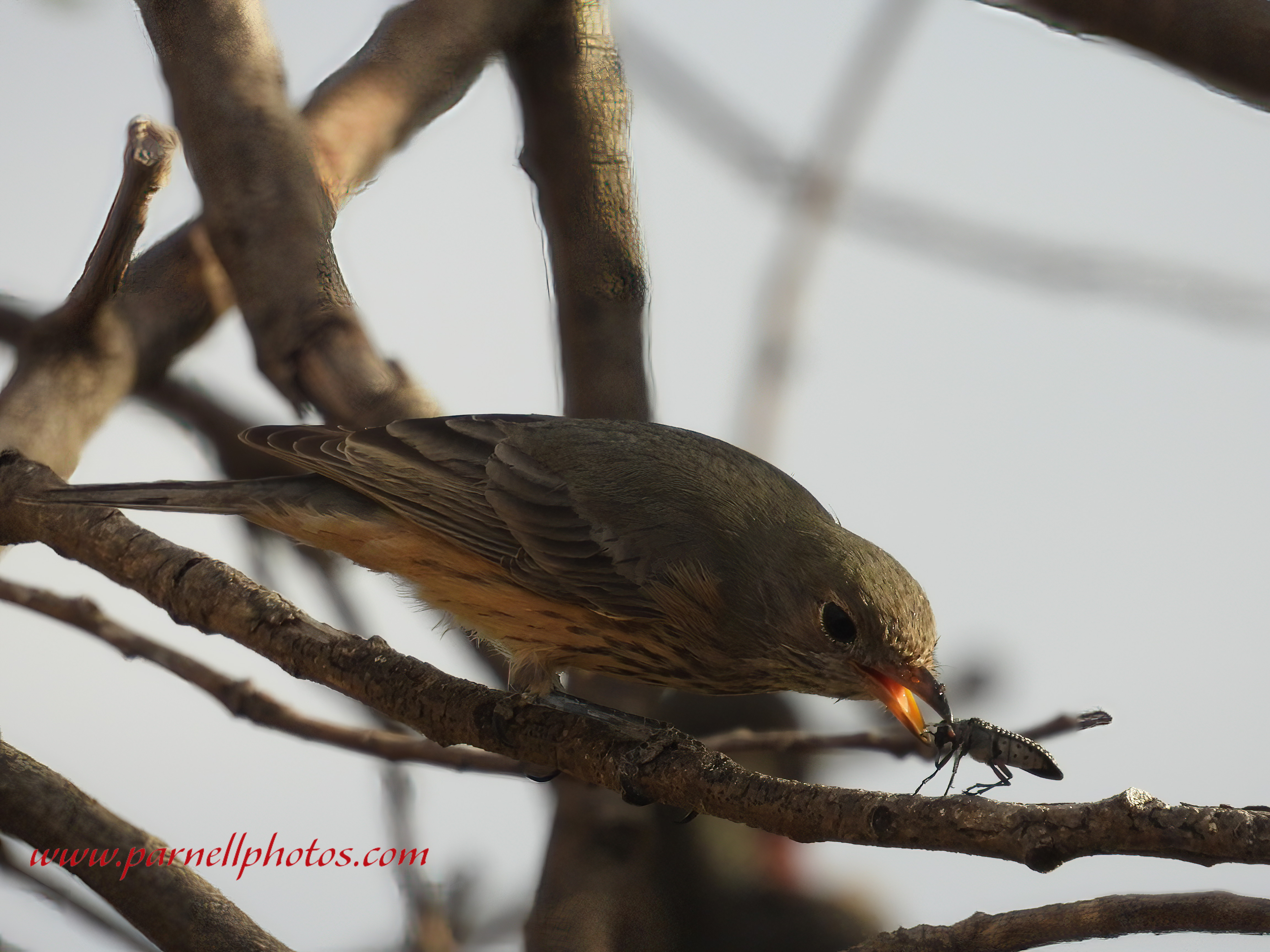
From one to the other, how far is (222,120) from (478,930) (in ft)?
10.6

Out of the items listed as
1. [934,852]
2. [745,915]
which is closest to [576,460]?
[745,915]

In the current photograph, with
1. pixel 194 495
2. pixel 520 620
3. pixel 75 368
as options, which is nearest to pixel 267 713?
pixel 194 495

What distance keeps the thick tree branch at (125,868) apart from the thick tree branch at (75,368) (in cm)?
123

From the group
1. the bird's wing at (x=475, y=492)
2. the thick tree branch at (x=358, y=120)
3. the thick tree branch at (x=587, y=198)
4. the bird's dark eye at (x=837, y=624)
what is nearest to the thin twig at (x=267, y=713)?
the bird's wing at (x=475, y=492)

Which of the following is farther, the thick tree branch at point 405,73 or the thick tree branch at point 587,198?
the thick tree branch at point 405,73

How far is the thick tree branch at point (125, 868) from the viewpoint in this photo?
2.73 m

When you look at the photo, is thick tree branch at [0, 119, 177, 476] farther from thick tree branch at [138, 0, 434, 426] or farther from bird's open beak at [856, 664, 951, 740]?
bird's open beak at [856, 664, 951, 740]

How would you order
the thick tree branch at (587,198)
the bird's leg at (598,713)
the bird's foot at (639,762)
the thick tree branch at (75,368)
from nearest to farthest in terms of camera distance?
the bird's foot at (639,762) → the bird's leg at (598,713) → the thick tree branch at (75,368) → the thick tree branch at (587,198)

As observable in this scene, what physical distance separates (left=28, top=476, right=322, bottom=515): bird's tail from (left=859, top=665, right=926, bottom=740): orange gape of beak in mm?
1946

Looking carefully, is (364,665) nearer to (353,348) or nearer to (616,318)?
(353,348)

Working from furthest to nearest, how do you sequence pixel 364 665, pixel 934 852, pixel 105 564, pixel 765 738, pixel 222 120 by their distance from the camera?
pixel 222 120 < pixel 765 738 < pixel 105 564 < pixel 364 665 < pixel 934 852

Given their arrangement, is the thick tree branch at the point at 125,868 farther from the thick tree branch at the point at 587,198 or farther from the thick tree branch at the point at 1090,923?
the thick tree branch at the point at 587,198

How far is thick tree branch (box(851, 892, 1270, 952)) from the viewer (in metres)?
1.83

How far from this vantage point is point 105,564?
3410mm
